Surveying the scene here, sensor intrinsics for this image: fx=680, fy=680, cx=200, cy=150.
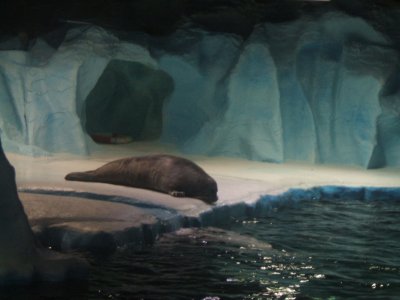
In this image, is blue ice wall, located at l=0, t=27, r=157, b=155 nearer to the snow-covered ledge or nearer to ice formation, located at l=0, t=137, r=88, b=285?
the snow-covered ledge

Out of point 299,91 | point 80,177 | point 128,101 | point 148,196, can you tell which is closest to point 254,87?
point 299,91

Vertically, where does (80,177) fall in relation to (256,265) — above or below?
below

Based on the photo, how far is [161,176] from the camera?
8102mm

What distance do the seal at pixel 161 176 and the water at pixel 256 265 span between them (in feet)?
2.12

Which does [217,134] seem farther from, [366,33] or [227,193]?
[227,193]

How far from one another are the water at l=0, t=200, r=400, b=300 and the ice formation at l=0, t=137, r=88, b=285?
142mm

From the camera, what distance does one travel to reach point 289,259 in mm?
5812

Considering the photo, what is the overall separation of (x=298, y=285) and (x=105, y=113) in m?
11.3

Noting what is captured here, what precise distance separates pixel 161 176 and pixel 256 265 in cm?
278

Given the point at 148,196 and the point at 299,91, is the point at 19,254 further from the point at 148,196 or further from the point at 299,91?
Result: the point at 299,91

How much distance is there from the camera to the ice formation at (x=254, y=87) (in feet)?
38.5

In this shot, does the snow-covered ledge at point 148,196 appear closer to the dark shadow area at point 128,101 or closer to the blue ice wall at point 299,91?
the blue ice wall at point 299,91

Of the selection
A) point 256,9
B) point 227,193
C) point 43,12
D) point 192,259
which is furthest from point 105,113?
point 192,259

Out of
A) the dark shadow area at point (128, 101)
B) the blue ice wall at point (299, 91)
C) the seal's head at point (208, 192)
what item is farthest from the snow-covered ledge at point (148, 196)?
the dark shadow area at point (128, 101)
